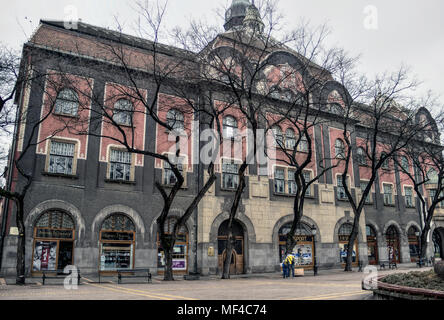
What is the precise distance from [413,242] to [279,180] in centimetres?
1697

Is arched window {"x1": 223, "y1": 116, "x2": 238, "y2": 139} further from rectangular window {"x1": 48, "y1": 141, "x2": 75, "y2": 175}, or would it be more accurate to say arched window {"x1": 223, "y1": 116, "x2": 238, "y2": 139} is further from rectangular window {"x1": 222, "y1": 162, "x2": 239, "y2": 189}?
rectangular window {"x1": 48, "y1": 141, "x2": 75, "y2": 175}

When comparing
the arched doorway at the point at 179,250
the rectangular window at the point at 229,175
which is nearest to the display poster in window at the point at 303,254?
the rectangular window at the point at 229,175

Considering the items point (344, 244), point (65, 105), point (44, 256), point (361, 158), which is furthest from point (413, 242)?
point (65, 105)

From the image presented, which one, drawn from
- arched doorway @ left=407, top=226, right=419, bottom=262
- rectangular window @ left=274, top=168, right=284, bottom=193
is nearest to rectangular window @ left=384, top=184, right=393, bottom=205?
arched doorway @ left=407, top=226, right=419, bottom=262

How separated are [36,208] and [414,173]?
34710mm

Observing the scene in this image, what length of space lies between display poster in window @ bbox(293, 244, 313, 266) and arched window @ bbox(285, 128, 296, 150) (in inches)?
299

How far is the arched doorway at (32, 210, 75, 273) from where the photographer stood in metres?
20.6

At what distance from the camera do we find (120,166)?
23766mm

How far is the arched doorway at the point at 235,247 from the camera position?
2581 centimetres

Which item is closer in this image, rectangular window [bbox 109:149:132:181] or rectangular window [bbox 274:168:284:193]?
rectangular window [bbox 109:149:132:181]

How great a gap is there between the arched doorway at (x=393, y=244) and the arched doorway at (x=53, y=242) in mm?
26800

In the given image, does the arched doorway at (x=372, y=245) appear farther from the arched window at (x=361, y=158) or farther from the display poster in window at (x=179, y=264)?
the display poster in window at (x=179, y=264)
